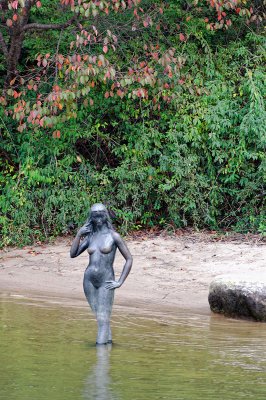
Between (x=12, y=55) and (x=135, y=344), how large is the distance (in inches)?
314

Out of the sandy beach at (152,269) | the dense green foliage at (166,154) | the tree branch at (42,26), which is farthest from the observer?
the dense green foliage at (166,154)

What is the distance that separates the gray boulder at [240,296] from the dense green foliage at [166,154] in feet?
13.5

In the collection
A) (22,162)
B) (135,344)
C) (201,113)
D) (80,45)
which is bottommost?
(135,344)

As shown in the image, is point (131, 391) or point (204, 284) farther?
point (204, 284)

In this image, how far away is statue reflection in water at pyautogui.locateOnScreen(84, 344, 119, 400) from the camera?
6.95 metres

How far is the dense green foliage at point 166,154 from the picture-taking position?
15.3 metres

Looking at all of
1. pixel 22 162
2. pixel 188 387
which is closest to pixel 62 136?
pixel 22 162

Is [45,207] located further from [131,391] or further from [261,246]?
[131,391]

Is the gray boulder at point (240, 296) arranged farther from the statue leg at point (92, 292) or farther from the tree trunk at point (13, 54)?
the tree trunk at point (13, 54)

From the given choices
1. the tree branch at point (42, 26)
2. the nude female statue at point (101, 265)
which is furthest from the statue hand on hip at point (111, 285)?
the tree branch at point (42, 26)

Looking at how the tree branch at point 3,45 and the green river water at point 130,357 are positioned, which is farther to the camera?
the tree branch at point 3,45

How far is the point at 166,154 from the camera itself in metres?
15.7

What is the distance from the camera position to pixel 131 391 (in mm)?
7098

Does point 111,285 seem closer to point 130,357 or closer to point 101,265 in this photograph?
point 101,265
